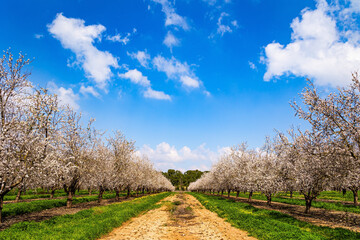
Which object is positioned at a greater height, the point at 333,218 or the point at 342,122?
the point at 342,122

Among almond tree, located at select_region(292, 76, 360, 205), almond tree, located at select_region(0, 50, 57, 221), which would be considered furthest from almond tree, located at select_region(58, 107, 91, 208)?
almond tree, located at select_region(292, 76, 360, 205)

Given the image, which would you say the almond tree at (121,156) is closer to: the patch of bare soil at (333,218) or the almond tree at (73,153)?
the almond tree at (73,153)

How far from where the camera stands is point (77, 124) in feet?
105

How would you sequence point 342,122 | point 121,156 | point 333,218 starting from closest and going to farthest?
point 342,122, point 333,218, point 121,156

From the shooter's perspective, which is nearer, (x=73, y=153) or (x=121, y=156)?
(x=73, y=153)

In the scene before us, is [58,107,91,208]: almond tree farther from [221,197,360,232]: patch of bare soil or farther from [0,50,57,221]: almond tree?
[221,197,360,232]: patch of bare soil

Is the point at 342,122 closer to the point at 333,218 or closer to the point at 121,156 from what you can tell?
the point at 333,218

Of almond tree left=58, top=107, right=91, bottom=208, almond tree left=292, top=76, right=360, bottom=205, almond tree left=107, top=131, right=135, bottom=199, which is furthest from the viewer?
almond tree left=107, top=131, right=135, bottom=199

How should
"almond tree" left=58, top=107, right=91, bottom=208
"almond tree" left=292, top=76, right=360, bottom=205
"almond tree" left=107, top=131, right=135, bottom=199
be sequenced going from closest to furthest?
1. "almond tree" left=292, top=76, right=360, bottom=205
2. "almond tree" left=58, top=107, right=91, bottom=208
3. "almond tree" left=107, top=131, right=135, bottom=199

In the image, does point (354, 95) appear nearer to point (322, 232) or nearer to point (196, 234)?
point (322, 232)

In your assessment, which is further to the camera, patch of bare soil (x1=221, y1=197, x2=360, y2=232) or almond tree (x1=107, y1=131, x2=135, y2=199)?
almond tree (x1=107, y1=131, x2=135, y2=199)

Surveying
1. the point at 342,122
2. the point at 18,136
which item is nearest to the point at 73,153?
the point at 18,136

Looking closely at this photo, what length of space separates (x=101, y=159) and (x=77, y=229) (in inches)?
937

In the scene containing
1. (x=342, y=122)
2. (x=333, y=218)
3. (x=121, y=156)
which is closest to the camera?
(x=342, y=122)
